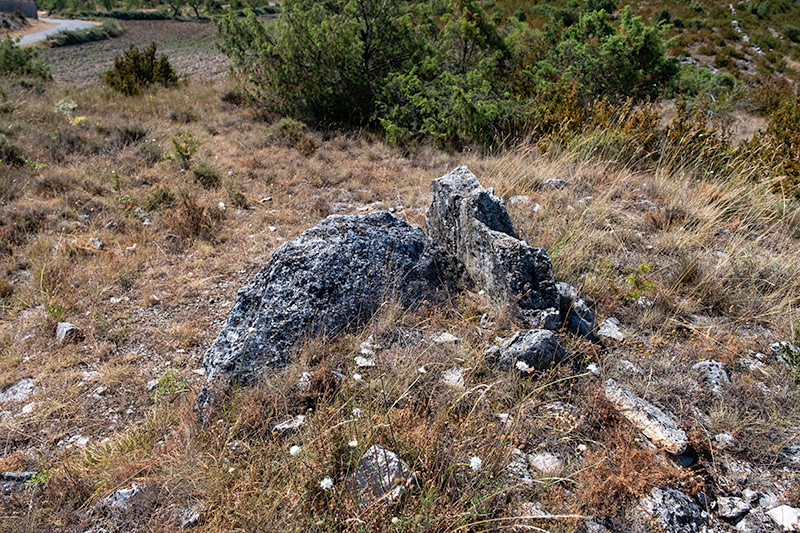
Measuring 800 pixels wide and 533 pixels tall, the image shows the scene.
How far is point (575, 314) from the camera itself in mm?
3203

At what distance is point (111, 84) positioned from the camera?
10609 mm

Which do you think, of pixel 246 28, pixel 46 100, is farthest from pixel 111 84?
pixel 246 28

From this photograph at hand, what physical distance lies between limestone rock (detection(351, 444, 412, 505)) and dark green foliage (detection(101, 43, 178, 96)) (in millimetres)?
11444

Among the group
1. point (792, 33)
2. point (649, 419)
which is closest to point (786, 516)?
point (649, 419)

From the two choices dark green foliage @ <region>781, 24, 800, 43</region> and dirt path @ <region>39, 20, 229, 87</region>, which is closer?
dirt path @ <region>39, 20, 229, 87</region>

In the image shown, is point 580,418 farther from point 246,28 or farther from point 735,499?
point 246,28

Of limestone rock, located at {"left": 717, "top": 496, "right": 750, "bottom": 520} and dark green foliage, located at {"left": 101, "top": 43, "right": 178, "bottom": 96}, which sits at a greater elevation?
dark green foliage, located at {"left": 101, "top": 43, "right": 178, "bottom": 96}

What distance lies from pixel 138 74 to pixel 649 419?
13110 millimetres

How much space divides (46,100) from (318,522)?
11.1 meters

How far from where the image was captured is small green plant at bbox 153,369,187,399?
2.92m

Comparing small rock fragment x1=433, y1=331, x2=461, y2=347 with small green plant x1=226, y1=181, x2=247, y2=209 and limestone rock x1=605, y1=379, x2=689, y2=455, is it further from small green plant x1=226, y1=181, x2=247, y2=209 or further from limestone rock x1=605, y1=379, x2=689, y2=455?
small green plant x1=226, y1=181, x2=247, y2=209

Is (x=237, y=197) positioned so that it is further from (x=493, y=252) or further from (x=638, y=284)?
(x=638, y=284)

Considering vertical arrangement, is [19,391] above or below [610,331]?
below

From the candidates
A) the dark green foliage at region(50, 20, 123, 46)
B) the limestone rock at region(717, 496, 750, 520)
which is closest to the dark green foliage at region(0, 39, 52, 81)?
the limestone rock at region(717, 496, 750, 520)
